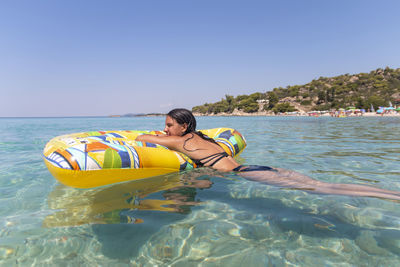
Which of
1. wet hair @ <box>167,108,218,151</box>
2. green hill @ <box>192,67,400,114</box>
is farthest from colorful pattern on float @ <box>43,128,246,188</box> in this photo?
green hill @ <box>192,67,400,114</box>

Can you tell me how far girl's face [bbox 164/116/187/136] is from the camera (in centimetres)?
322

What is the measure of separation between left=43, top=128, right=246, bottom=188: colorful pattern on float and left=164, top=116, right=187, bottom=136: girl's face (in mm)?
269

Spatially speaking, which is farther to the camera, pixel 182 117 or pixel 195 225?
pixel 182 117

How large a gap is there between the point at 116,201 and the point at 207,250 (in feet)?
4.15

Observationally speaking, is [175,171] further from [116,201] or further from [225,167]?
[116,201]

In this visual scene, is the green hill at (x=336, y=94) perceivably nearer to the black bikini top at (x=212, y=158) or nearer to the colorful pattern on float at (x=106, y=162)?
the black bikini top at (x=212, y=158)

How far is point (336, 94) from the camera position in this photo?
2375 inches

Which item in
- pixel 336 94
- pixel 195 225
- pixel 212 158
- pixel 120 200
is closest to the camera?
pixel 195 225

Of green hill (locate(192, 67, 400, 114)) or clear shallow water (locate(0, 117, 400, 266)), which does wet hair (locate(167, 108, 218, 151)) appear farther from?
green hill (locate(192, 67, 400, 114))

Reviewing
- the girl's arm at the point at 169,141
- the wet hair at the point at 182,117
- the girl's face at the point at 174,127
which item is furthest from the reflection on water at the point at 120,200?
the wet hair at the point at 182,117

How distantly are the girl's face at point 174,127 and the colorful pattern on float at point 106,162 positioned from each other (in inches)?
10.6

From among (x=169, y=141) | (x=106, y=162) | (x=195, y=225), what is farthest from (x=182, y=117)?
(x=195, y=225)

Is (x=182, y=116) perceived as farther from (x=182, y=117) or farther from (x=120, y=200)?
(x=120, y=200)

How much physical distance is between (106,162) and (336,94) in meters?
69.6
